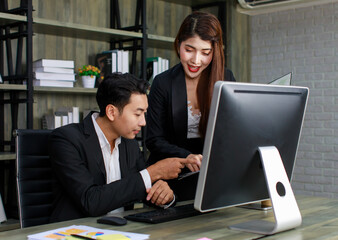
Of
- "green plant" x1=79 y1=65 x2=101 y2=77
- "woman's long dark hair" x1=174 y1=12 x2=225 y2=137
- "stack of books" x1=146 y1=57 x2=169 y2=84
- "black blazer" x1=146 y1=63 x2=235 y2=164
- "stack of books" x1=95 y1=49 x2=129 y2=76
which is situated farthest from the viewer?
"stack of books" x1=146 y1=57 x2=169 y2=84

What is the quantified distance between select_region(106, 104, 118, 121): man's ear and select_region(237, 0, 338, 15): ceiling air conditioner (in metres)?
3.01

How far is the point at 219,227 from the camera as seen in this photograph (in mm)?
1420

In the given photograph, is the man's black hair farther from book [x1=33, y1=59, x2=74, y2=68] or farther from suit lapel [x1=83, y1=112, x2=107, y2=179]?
book [x1=33, y1=59, x2=74, y2=68]

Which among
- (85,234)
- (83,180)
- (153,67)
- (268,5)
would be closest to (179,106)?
(83,180)

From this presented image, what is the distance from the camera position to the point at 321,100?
4523 mm

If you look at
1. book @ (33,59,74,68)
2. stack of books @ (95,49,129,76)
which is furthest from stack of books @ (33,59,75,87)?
stack of books @ (95,49,129,76)

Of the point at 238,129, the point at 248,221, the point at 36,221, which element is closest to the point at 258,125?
the point at 238,129

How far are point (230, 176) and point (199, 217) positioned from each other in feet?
0.95

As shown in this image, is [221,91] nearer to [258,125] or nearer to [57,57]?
[258,125]

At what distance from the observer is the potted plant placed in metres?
3.59

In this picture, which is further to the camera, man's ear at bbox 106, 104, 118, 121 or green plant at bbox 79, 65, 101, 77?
green plant at bbox 79, 65, 101, 77

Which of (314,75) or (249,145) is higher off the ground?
(314,75)

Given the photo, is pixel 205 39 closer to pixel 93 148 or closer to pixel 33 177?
pixel 93 148

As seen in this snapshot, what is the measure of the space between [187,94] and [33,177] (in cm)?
76
